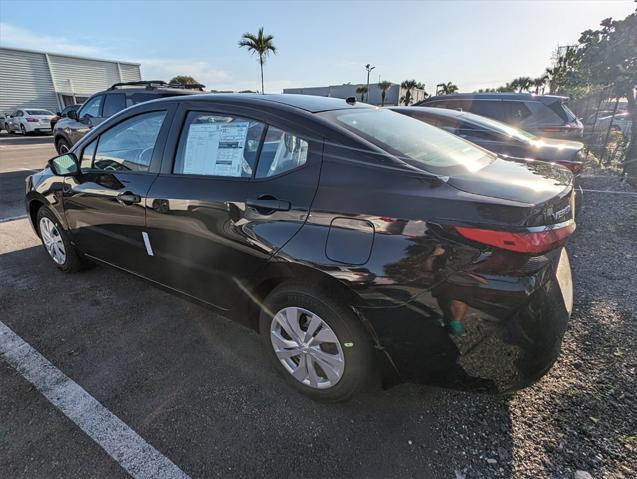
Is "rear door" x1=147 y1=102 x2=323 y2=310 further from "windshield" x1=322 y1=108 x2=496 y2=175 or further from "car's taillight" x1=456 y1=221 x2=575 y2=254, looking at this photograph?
"car's taillight" x1=456 y1=221 x2=575 y2=254

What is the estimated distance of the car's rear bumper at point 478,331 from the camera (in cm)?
163

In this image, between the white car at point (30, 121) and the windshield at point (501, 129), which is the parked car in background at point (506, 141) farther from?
the white car at point (30, 121)

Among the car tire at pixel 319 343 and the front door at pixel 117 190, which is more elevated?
the front door at pixel 117 190

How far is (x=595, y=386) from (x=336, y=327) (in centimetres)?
169

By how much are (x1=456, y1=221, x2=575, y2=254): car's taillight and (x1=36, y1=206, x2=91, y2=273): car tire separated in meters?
3.61

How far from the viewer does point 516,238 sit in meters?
1.58

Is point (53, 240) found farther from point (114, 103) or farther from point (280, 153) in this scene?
point (114, 103)

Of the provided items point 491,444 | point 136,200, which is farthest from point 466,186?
point 136,200

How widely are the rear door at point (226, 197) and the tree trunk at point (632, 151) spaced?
828 cm

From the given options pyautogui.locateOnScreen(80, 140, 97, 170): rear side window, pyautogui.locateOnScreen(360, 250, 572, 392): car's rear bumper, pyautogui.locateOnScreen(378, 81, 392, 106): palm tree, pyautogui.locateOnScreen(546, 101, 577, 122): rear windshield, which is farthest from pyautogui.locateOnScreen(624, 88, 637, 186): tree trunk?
pyautogui.locateOnScreen(378, 81, 392, 106): palm tree

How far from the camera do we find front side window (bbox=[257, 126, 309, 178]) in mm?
2070

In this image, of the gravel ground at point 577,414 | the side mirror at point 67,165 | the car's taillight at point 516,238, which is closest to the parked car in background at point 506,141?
the gravel ground at point 577,414

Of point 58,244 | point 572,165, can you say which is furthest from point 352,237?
point 572,165

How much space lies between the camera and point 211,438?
1970 mm
